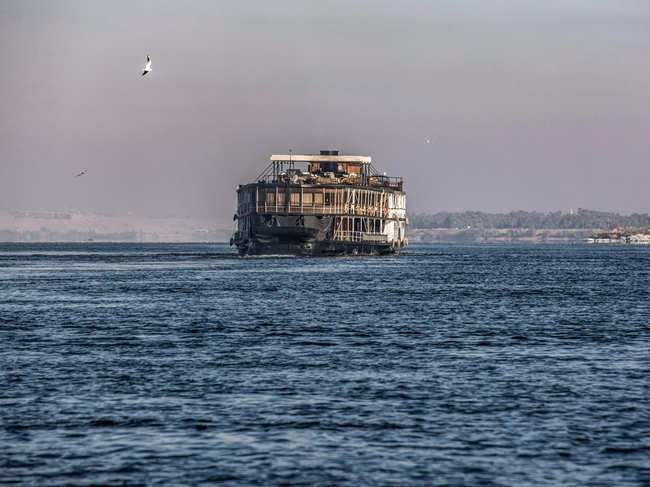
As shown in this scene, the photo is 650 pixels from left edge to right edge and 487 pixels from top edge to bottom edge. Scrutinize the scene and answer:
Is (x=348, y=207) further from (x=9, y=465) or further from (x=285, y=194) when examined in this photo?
(x=9, y=465)

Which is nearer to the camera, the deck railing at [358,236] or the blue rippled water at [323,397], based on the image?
the blue rippled water at [323,397]

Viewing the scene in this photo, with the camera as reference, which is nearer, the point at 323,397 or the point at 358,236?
the point at 323,397

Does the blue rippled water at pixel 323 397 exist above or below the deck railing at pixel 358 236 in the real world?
Answer: below

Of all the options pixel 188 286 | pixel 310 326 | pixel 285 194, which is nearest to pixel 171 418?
pixel 310 326

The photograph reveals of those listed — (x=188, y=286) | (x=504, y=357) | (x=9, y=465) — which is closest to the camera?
A: (x=9, y=465)

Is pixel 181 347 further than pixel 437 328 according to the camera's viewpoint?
No

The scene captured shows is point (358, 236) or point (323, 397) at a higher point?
point (358, 236)

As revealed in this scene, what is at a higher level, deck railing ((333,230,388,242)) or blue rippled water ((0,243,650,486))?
deck railing ((333,230,388,242))

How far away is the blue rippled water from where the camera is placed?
1847 centimetres

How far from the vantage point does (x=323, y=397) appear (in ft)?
82.7

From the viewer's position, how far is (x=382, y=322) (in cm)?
4725

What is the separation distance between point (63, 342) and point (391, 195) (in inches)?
5421

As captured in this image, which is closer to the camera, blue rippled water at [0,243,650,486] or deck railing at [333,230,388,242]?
blue rippled water at [0,243,650,486]

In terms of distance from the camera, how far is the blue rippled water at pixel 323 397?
18469 mm
